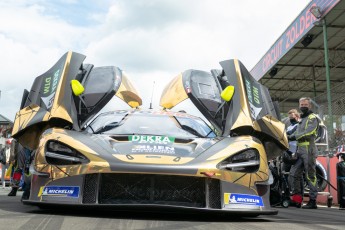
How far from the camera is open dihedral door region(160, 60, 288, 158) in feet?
16.2

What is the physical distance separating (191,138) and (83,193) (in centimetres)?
121

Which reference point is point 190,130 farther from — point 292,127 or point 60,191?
point 292,127

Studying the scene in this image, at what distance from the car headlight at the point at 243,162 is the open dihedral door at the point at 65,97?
173cm

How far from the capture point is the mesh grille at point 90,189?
145 inches

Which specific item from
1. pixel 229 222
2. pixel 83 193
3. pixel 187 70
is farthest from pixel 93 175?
pixel 187 70

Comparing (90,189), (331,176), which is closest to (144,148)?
(90,189)

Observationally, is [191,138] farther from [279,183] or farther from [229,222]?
[279,183]

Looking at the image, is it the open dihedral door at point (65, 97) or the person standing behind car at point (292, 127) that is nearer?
the open dihedral door at point (65, 97)

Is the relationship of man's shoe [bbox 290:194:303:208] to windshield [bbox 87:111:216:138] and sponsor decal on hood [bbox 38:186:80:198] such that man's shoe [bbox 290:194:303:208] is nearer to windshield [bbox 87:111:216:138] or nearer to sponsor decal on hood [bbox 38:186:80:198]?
windshield [bbox 87:111:216:138]

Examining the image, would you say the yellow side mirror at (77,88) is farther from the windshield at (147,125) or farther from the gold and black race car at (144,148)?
the windshield at (147,125)

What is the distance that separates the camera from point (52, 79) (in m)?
5.32

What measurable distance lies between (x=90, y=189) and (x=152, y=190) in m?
0.47

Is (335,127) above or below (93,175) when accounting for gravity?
above

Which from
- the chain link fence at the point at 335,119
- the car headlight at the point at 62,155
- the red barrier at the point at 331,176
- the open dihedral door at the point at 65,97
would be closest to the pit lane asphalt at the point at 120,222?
the car headlight at the point at 62,155
